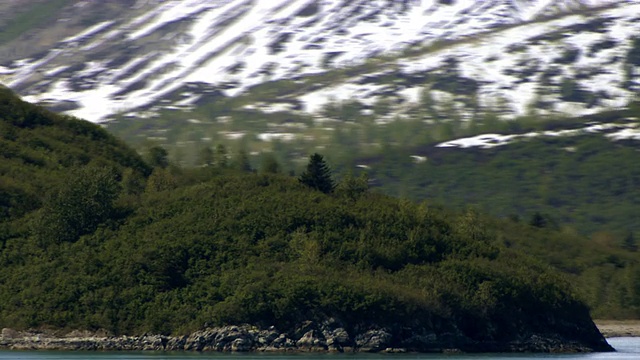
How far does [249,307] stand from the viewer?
78250 millimetres

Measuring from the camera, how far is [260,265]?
8456cm

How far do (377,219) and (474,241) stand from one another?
807 centimetres

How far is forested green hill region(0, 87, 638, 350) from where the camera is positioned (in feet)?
262

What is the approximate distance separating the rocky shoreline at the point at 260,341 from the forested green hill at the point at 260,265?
1.73 feet

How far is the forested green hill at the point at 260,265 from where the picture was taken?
3145 inches

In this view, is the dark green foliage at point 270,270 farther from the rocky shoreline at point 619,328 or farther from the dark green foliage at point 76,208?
the rocky shoreline at point 619,328

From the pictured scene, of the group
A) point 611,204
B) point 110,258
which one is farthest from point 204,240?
point 611,204

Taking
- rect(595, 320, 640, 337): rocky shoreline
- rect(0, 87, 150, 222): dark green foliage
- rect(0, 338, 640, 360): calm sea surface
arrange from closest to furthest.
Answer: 1. rect(0, 338, 640, 360): calm sea surface
2. rect(0, 87, 150, 222): dark green foliage
3. rect(595, 320, 640, 337): rocky shoreline

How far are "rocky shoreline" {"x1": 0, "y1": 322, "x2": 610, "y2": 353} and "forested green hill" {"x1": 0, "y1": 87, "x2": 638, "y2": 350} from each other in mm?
529

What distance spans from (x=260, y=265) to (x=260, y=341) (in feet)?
26.7

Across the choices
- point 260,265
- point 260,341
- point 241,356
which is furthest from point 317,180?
point 241,356

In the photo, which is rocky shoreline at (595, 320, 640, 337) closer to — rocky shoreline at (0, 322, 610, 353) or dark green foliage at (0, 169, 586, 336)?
dark green foliage at (0, 169, 586, 336)

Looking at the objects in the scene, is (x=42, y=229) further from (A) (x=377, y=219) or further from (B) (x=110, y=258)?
(A) (x=377, y=219)

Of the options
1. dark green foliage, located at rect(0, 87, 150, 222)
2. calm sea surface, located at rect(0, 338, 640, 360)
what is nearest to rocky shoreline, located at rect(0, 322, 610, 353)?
calm sea surface, located at rect(0, 338, 640, 360)
